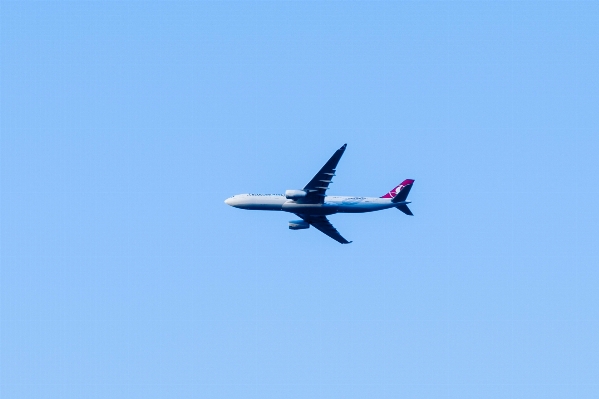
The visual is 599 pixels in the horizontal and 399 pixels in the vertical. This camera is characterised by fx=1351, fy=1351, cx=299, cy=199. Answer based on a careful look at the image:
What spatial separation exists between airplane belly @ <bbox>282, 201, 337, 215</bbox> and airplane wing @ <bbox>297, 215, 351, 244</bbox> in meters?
5.17

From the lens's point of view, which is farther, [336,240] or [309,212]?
[336,240]

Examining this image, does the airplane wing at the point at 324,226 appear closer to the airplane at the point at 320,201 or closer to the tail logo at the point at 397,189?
the airplane at the point at 320,201

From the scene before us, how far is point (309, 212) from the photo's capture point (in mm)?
171750

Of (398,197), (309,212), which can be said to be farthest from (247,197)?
(398,197)

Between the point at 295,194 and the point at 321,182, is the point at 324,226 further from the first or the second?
the point at 321,182

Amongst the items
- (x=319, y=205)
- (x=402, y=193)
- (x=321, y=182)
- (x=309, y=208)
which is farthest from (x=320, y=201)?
(x=402, y=193)

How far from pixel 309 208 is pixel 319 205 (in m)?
1.45

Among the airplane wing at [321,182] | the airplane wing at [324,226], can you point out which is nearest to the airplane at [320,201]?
the airplane wing at [321,182]

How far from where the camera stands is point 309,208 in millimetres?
171000

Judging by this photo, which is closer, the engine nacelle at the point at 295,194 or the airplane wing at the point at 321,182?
the airplane wing at the point at 321,182

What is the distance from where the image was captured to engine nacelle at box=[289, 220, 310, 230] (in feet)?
598

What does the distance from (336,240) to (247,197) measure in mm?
16546

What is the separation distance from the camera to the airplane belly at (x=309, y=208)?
17062 centimetres

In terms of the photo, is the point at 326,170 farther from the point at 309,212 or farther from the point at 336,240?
the point at 336,240
